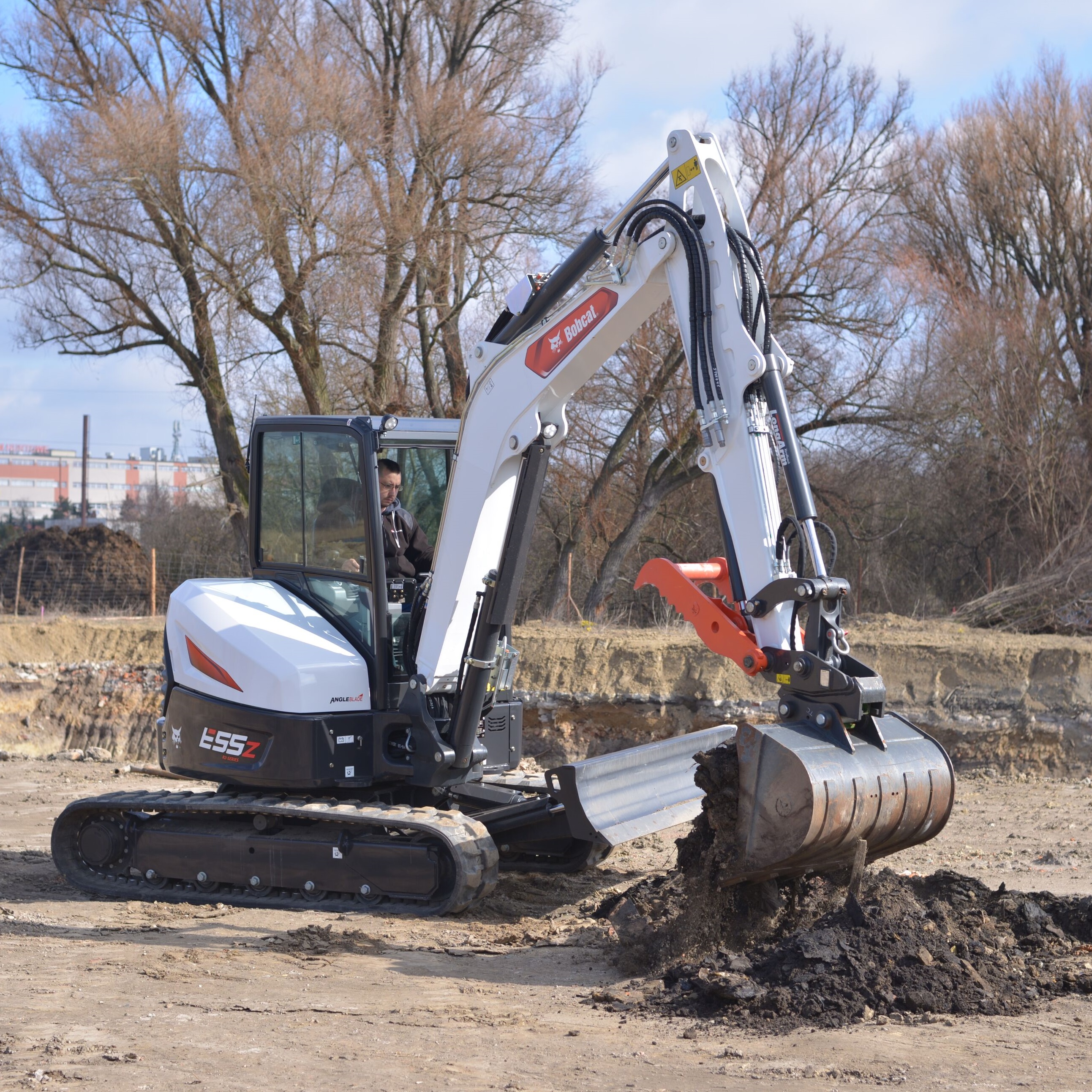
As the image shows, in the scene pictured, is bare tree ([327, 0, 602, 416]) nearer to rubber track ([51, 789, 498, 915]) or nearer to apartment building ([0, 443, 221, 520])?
rubber track ([51, 789, 498, 915])

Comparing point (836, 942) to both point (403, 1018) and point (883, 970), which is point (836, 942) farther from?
point (403, 1018)

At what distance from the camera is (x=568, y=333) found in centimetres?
600

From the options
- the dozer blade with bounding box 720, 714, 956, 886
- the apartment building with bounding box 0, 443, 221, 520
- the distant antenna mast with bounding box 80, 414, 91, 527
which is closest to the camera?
the dozer blade with bounding box 720, 714, 956, 886

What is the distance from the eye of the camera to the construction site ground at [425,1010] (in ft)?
13.3

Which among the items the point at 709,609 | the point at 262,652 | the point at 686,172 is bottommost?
the point at 262,652

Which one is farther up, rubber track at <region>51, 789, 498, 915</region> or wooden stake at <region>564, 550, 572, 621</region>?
→ wooden stake at <region>564, 550, 572, 621</region>

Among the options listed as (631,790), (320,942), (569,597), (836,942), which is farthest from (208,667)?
(569,597)

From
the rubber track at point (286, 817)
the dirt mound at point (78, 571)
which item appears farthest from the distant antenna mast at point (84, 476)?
the rubber track at point (286, 817)

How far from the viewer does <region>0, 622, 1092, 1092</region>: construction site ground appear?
404 centimetres

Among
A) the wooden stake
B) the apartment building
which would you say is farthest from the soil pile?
the apartment building

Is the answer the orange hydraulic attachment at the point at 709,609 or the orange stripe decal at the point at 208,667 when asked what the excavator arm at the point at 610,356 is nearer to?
the orange hydraulic attachment at the point at 709,609

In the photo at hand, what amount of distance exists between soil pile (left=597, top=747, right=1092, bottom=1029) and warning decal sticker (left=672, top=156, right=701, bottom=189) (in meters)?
2.58

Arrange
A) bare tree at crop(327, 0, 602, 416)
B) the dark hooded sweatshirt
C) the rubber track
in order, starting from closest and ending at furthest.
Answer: the rubber track, the dark hooded sweatshirt, bare tree at crop(327, 0, 602, 416)

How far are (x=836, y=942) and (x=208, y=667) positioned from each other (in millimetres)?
3795
